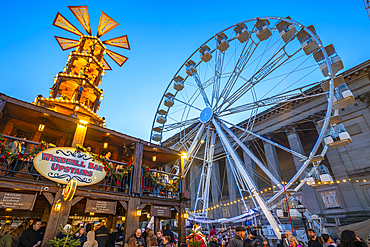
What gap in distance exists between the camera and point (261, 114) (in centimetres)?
2619

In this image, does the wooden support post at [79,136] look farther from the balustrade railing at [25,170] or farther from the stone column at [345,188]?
the stone column at [345,188]

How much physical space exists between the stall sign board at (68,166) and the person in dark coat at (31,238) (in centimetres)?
175

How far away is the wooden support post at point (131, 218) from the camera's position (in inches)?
353

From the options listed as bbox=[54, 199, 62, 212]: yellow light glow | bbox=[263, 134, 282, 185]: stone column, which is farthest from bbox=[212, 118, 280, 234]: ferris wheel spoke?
bbox=[263, 134, 282, 185]: stone column

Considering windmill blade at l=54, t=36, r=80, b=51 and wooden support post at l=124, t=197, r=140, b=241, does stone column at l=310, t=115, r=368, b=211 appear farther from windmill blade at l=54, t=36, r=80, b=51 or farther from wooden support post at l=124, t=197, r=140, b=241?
windmill blade at l=54, t=36, r=80, b=51

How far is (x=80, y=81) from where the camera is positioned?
1548 centimetres

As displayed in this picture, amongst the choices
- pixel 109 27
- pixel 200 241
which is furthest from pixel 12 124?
pixel 109 27

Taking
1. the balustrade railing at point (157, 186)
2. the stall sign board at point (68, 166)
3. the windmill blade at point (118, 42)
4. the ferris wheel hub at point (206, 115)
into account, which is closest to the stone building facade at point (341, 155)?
the ferris wheel hub at point (206, 115)

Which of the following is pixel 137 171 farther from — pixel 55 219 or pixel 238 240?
pixel 238 240

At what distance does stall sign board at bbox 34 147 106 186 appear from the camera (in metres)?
8.16

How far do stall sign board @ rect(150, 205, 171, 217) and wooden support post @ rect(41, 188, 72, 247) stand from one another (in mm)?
3888

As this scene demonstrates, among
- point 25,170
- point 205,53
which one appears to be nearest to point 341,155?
point 205,53

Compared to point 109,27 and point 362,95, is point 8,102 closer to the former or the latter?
point 109,27

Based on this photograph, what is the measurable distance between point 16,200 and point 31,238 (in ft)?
4.62
